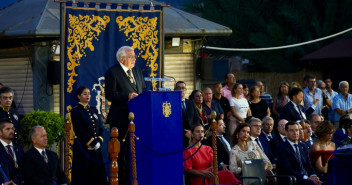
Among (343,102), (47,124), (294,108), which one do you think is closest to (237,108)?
(294,108)

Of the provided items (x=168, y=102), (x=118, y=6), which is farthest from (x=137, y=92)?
Answer: (x=118, y=6)

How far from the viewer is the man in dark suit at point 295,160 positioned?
1316cm

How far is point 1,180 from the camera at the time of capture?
35.6ft

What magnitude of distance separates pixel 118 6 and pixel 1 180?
4.75m

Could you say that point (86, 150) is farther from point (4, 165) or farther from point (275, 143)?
point (275, 143)

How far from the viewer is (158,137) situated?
1095cm

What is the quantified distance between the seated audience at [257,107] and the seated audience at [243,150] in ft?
11.1

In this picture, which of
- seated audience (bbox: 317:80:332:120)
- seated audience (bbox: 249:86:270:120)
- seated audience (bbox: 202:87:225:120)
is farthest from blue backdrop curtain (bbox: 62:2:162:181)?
seated audience (bbox: 317:80:332:120)

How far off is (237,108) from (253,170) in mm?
3750

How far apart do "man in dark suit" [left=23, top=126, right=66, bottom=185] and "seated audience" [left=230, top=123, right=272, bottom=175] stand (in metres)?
2.84

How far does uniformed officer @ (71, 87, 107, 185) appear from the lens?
1340 centimetres

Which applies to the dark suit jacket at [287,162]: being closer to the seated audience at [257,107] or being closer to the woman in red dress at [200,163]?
the woman in red dress at [200,163]

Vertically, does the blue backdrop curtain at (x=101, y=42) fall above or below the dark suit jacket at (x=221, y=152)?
above

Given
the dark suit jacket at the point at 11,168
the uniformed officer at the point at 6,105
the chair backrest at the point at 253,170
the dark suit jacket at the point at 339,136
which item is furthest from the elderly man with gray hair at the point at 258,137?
the dark suit jacket at the point at 11,168
